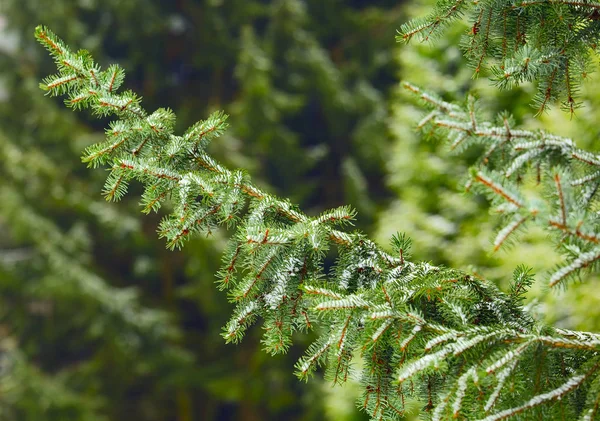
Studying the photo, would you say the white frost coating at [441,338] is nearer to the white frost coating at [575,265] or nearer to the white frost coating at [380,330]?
the white frost coating at [380,330]

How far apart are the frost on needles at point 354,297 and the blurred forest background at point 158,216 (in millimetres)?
4416

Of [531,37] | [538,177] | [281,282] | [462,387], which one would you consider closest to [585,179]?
[538,177]

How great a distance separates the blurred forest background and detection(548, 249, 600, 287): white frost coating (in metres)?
4.63

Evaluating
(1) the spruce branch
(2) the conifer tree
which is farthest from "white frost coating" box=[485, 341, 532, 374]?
(2) the conifer tree

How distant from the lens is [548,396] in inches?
33.4

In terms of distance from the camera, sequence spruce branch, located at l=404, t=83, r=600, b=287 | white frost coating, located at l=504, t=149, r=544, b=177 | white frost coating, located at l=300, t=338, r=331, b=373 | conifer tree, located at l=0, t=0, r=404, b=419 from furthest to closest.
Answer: conifer tree, located at l=0, t=0, r=404, b=419 < white frost coating, located at l=504, t=149, r=544, b=177 < white frost coating, located at l=300, t=338, r=331, b=373 < spruce branch, located at l=404, t=83, r=600, b=287

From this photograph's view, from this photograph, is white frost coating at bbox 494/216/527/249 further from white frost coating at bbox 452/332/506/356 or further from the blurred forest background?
the blurred forest background

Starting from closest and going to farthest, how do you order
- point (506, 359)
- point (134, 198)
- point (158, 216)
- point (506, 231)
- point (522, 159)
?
point (506, 231)
point (506, 359)
point (522, 159)
point (134, 198)
point (158, 216)

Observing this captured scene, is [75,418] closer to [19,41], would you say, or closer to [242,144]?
[242,144]

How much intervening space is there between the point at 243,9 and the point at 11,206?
12.5ft

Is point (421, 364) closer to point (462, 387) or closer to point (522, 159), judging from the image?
point (462, 387)

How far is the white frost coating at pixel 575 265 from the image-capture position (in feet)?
2.36

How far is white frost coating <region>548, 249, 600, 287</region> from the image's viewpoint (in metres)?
0.72

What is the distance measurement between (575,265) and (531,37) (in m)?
0.53
